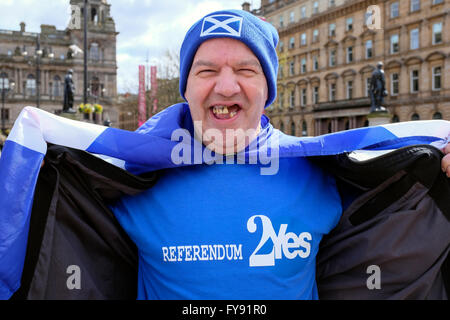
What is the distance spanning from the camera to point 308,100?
4466 cm

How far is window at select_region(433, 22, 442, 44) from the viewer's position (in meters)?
32.1

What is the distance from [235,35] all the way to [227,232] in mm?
773

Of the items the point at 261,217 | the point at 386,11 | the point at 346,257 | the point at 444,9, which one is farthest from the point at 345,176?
the point at 386,11

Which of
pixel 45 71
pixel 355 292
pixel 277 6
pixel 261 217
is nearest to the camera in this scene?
pixel 261 217

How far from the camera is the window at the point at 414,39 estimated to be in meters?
34.0

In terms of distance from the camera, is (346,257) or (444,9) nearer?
(346,257)

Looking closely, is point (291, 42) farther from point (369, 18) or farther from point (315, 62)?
point (369, 18)

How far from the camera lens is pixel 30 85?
5978 centimetres

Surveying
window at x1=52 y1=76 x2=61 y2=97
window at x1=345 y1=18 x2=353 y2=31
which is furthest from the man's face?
window at x1=52 y1=76 x2=61 y2=97

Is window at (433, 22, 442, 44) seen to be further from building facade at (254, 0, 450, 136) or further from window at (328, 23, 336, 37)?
window at (328, 23, 336, 37)

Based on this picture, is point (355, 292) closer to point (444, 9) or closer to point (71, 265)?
point (71, 265)

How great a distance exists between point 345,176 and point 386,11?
126 ft

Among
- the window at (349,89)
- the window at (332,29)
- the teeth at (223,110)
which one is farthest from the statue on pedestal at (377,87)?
the window at (332,29)

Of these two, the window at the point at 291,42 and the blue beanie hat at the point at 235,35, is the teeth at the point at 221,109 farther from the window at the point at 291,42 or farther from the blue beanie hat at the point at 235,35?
the window at the point at 291,42
